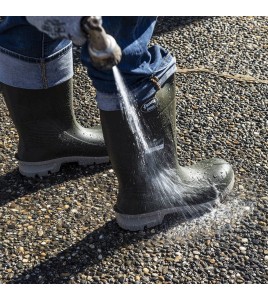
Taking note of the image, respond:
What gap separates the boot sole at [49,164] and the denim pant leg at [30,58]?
13.2 inches

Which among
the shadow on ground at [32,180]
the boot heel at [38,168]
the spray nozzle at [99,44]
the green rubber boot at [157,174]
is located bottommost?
the shadow on ground at [32,180]

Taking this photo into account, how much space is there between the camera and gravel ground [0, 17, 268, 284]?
260cm

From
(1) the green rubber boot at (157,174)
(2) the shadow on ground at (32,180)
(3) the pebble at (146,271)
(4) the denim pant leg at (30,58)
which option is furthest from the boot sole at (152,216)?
(4) the denim pant leg at (30,58)

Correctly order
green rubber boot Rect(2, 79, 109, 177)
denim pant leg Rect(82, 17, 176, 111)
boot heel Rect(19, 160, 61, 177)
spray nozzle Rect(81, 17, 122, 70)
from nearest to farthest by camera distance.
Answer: spray nozzle Rect(81, 17, 122, 70) < denim pant leg Rect(82, 17, 176, 111) < green rubber boot Rect(2, 79, 109, 177) < boot heel Rect(19, 160, 61, 177)

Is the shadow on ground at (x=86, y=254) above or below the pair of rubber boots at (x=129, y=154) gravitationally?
below

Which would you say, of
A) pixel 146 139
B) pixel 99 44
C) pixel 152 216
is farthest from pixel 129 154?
pixel 99 44

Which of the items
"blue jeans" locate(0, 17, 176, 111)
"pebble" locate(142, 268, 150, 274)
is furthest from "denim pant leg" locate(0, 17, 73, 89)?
"pebble" locate(142, 268, 150, 274)

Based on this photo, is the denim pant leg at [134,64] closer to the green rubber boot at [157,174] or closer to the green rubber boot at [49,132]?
the green rubber boot at [157,174]

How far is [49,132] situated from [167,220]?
569mm

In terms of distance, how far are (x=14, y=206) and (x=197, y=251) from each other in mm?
708

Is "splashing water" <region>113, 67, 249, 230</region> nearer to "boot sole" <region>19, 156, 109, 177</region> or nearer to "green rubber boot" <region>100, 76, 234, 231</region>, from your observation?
"green rubber boot" <region>100, 76, 234, 231</region>

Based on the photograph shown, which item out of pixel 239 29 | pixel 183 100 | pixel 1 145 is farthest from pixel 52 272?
pixel 239 29

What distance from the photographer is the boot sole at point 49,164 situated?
9.93 feet
